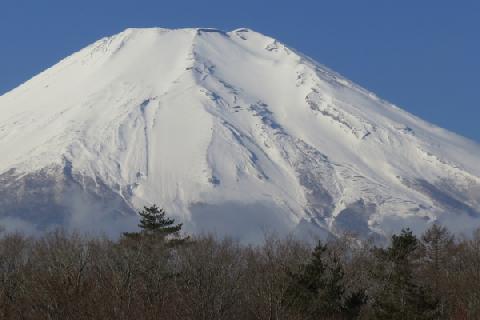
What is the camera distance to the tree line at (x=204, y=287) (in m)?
24.4

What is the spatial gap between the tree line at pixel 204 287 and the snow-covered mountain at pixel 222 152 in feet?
321

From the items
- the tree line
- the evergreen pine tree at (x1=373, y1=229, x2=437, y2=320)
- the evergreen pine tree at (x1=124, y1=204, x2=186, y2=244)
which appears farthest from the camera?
the evergreen pine tree at (x1=124, y1=204, x2=186, y2=244)

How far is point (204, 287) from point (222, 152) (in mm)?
122887

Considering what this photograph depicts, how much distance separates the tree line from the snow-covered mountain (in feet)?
321

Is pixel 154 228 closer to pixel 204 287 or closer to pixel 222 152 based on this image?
pixel 204 287

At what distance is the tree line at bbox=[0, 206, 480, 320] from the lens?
80.2 feet

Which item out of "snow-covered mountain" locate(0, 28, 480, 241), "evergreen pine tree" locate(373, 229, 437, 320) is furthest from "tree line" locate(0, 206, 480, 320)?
"snow-covered mountain" locate(0, 28, 480, 241)

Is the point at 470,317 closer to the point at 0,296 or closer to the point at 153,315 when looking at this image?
the point at 153,315

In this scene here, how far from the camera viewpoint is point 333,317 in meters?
32.0

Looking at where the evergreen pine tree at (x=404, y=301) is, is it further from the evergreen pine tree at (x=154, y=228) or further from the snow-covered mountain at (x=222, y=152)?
→ the snow-covered mountain at (x=222, y=152)

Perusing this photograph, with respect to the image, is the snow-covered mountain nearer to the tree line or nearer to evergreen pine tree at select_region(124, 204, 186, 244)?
evergreen pine tree at select_region(124, 204, 186, 244)

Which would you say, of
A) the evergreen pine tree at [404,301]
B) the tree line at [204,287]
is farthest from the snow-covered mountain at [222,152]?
the evergreen pine tree at [404,301]

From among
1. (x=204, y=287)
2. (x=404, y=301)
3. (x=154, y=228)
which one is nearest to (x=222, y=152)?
(x=154, y=228)

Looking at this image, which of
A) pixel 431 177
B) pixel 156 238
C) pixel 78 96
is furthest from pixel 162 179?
pixel 156 238
